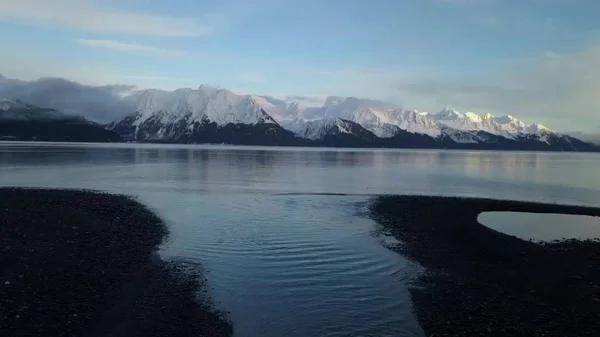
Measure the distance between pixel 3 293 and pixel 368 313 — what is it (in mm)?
11849

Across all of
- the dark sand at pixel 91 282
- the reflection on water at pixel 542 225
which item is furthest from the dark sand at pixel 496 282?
the dark sand at pixel 91 282

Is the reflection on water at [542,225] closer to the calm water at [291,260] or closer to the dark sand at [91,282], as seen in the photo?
the calm water at [291,260]

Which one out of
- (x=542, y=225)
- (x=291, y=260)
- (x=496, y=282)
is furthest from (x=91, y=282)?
(x=542, y=225)

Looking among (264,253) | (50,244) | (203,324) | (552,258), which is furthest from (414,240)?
(50,244)

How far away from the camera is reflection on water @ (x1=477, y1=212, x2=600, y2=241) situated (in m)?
30.7

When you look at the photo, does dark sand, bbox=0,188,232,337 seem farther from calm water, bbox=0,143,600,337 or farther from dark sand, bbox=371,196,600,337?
dark sand, bbox=371,196,600,337

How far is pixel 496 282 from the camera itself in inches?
763

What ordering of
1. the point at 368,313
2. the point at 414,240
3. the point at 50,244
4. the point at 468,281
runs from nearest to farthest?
1. the point at 368,313
2. the point at 468,281
3. the point at 50,244
4. the point at 414,240

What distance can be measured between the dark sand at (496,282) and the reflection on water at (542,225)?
198cm

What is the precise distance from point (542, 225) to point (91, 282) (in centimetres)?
3158

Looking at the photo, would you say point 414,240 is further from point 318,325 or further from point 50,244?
point 50,244

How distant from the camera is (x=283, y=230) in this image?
2991 cm

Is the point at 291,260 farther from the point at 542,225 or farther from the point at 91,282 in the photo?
the point at 542,225

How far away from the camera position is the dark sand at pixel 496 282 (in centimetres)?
1481
